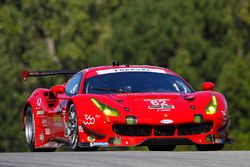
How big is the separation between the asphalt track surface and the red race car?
1476mm

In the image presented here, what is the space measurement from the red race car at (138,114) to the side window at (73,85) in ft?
0.12

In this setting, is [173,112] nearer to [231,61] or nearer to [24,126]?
[24,126]

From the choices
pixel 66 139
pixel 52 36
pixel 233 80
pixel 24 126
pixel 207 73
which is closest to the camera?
pixel 66 139

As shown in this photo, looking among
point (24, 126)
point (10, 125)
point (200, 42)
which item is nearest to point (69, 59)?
point (200, 42)

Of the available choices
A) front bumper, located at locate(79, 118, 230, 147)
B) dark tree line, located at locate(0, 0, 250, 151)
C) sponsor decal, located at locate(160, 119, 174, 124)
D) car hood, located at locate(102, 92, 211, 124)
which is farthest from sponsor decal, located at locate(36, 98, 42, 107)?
dark tree line, located at locate(0, 0, 250, 151)

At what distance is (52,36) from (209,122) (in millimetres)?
61428

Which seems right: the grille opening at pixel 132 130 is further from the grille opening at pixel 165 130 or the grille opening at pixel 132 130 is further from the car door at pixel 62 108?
the car door at pixel 62 108

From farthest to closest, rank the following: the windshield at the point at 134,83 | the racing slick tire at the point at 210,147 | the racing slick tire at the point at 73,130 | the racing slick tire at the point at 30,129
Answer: the racing slick tire at the point at 30,129 < the windshield at the point at 134,83 < the racing slick tire at the point at 210,147 < the racing slick tire at the point at 73,130

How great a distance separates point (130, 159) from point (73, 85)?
15.3 feet

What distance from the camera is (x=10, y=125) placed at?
61375mm

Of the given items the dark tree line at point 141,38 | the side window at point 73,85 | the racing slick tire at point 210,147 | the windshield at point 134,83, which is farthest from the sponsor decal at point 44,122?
the dark tree line at point 141,38

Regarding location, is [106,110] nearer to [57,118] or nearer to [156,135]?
[156,135]

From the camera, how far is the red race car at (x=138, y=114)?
14930 mm

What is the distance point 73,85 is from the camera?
1678 cm
